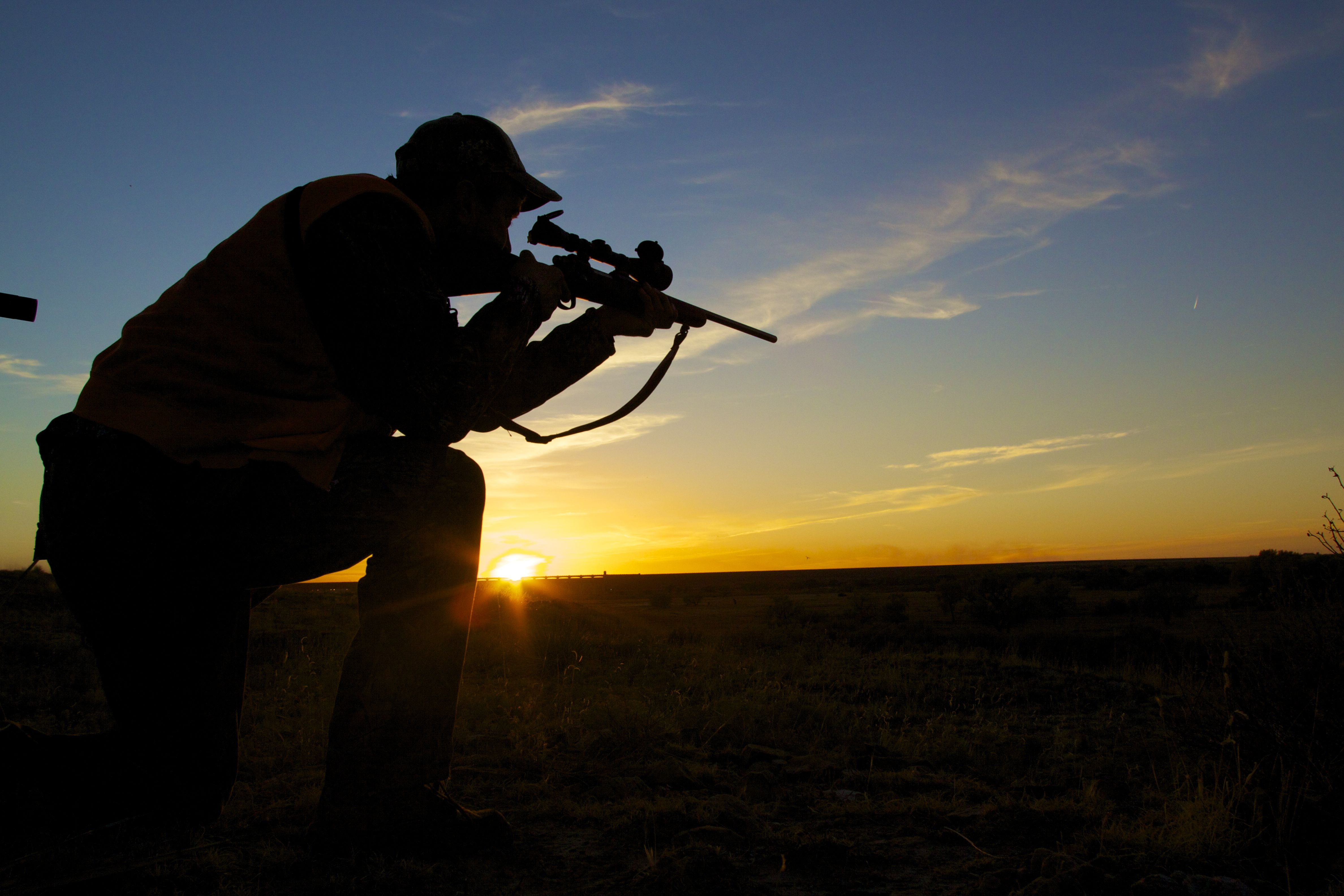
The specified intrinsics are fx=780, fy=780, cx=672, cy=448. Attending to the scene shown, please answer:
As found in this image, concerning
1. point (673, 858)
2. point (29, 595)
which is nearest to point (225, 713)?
point (673, 858)

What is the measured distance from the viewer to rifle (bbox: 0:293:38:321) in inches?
→ 106

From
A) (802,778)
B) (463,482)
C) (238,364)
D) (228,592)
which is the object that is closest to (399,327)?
(238,364)

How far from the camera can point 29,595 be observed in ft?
46.3

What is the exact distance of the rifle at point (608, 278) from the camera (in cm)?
337

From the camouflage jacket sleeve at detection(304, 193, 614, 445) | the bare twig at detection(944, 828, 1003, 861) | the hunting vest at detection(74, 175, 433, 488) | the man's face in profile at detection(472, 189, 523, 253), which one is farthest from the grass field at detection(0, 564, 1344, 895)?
the man's face in profile at detection(472, 189, 523, 253)

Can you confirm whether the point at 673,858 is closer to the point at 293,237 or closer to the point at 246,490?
the point at 246,490

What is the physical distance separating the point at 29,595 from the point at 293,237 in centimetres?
1635

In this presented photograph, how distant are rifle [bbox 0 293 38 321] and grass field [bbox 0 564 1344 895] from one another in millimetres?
1740

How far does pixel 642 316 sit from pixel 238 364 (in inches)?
80.5

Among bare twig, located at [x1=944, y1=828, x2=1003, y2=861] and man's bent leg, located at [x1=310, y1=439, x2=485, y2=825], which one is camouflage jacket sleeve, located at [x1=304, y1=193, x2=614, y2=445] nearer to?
man's bent leg, located at [x1=310, y1=439, x2=485, y2=825]

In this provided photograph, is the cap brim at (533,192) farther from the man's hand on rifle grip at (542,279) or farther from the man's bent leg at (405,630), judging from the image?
the man's bent leg at (405,630)

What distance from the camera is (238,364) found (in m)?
2.03

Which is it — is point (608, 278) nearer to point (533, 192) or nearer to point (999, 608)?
point (533, 192)

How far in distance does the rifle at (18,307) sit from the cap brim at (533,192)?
5.68 feet
